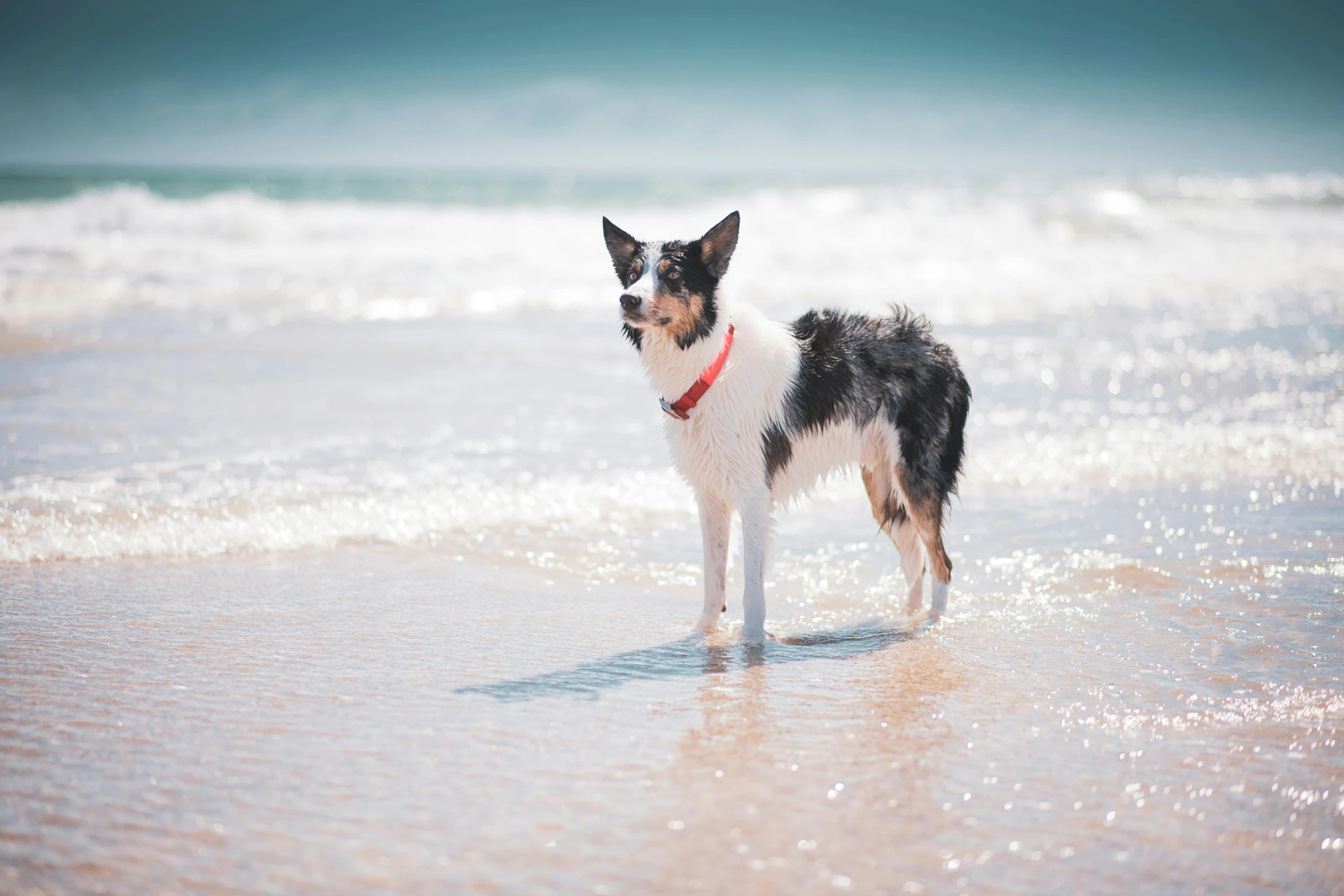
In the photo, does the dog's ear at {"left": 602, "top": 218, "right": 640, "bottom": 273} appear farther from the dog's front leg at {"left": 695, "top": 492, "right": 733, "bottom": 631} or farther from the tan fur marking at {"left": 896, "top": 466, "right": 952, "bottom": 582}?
the tan fur marking at {"left": 896, "top": 466, "right": 952, "bottom": 582}

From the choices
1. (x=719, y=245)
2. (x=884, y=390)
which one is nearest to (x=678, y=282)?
(x=719, y=245)

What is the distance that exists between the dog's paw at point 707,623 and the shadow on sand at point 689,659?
0.22 feet

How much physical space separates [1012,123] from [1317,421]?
213 ft

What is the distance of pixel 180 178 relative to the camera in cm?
3619

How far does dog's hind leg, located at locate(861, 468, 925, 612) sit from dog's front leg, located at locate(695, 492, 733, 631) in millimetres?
832

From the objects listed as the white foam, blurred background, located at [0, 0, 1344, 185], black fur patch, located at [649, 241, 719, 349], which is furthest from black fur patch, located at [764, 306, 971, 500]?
blurred background, located at [0, 0, 1344, 185]

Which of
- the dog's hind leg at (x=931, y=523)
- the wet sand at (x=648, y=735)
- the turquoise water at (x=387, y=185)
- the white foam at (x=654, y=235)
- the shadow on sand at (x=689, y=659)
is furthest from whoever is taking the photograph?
the turquoise water at (x=387, y=185)

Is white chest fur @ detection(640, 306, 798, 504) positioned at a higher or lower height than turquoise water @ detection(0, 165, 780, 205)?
lower

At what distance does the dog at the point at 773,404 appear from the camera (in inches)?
162

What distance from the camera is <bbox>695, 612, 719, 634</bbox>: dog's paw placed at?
4.28m

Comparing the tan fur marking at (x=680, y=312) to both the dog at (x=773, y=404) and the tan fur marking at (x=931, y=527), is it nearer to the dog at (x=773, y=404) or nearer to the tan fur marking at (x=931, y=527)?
the dog at (x=773, y=404)

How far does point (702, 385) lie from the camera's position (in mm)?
4188

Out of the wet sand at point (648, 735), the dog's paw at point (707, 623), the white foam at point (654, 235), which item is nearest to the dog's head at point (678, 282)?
the dog's paw at point (707, 623)

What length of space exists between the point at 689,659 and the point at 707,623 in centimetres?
42
